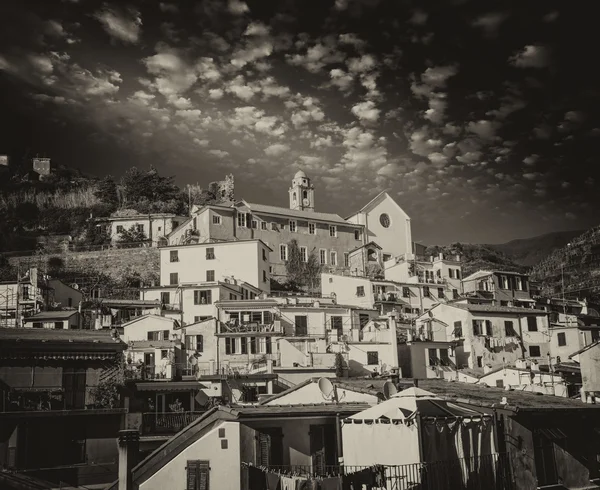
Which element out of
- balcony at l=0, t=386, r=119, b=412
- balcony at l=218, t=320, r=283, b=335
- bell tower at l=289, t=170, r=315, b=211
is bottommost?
balcony at l=0, t=386, r=119, b=412

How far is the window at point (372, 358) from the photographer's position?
4325cm

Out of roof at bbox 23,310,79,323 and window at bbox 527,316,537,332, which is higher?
roof at bbox 23,310,79,323

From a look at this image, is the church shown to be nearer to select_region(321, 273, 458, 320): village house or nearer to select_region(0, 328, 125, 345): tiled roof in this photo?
select_region(321, 273, 458, 320): village house

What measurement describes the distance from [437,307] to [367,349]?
10.2 meters

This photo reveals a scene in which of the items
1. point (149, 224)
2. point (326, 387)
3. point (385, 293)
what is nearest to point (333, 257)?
point (385, 293)

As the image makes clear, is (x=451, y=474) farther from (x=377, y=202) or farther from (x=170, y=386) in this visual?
(x=377, y=202)

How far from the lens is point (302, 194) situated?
9119cm

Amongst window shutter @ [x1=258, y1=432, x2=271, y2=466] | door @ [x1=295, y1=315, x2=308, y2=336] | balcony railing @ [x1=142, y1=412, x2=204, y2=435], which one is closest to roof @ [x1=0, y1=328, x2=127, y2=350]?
balcony railing @ [x1=142, y1=412, x2=204, y2=435]

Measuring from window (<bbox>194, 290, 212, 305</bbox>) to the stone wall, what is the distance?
56.6 ft

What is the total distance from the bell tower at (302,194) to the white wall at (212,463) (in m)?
70.7

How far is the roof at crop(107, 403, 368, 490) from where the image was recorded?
2036cm

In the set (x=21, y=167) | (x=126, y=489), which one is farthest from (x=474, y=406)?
(x=21, y=167)

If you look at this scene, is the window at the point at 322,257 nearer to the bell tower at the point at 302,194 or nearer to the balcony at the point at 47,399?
the bell tower at the point at 302,194

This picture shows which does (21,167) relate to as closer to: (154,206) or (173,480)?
(154,206)
